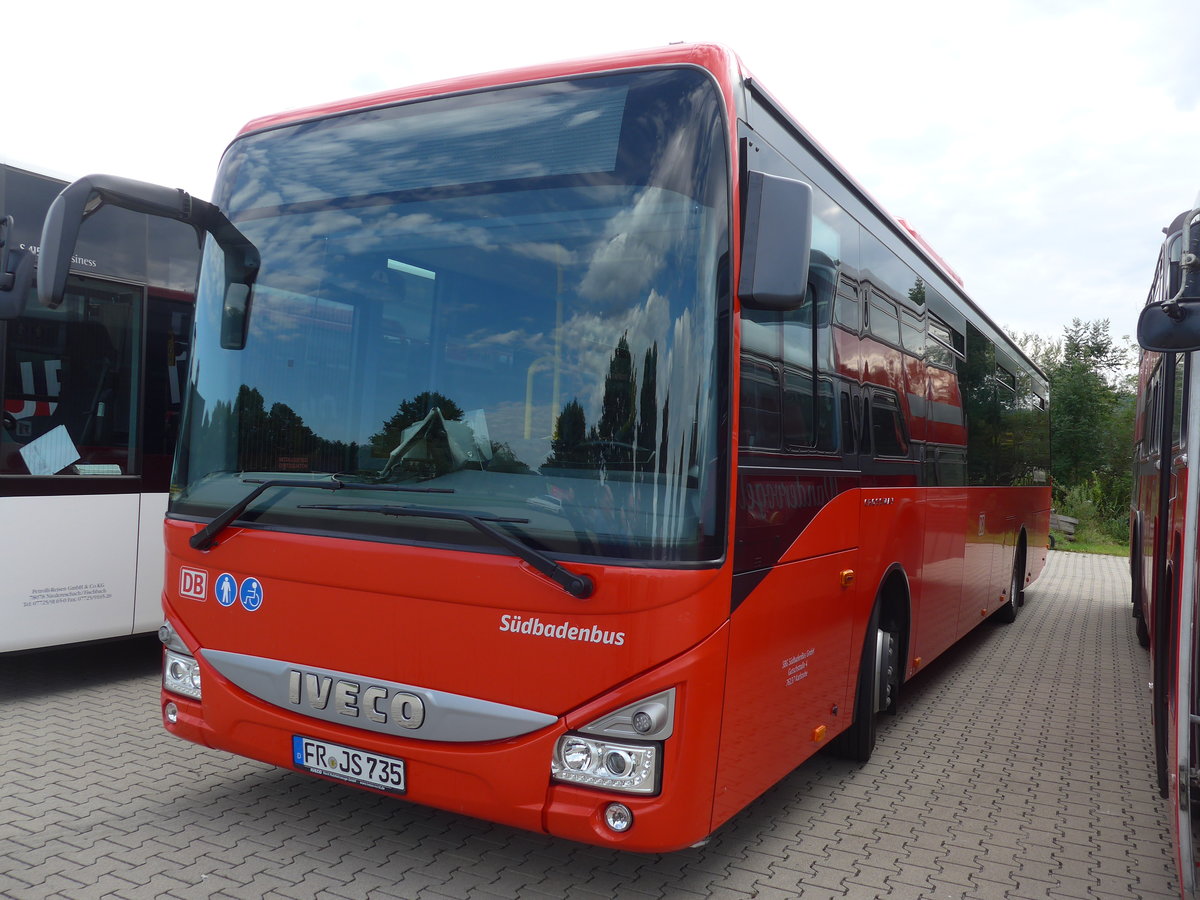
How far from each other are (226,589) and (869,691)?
140 inches

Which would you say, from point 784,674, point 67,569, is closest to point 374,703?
point 784,674

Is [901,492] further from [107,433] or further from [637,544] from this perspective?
[107,433]

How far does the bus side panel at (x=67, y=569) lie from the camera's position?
6.46 m

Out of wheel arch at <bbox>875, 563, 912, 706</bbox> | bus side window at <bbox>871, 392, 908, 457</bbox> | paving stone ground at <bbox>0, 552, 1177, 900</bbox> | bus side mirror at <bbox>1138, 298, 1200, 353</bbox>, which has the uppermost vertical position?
bus side mirror at <bbox>1138, 298, 1200, 353</bbox>

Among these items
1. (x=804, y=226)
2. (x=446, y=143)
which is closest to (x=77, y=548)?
(x=446, y=143)

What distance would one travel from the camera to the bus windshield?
138 inches

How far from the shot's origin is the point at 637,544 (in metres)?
3.43

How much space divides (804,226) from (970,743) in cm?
444

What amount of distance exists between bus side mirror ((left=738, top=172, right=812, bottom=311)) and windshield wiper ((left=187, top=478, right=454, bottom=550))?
4.31 ft

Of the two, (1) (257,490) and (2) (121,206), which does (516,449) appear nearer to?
(1) (257,490)

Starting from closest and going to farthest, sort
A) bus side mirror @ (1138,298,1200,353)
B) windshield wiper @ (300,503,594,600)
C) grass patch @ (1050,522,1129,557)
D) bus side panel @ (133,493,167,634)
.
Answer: windshield wiper @ (300,503,594,600)
bus side mirror @ (1138,298,1200,353)
bus side panel @ (133,493,167,634)
grass patch @ (1050,522,1129,557)

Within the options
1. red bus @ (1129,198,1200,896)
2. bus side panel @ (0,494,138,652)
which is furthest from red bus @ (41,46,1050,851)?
bus side panel @ (0,494,138,652)

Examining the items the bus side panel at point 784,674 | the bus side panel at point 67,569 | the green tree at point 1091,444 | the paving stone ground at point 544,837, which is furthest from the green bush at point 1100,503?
the bus side panel at point 67,569

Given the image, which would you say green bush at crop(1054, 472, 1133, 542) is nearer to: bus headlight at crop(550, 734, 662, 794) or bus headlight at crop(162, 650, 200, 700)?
bus headlight at crop(550, 734, 662, 794)
